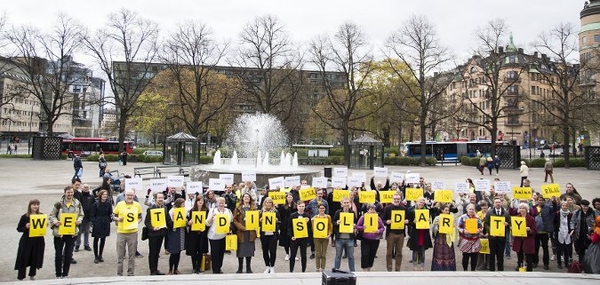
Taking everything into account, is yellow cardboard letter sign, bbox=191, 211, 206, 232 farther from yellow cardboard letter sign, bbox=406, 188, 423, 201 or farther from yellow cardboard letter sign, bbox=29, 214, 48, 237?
yellow cardboard letter sign, bbox=406, 188, 423, 201

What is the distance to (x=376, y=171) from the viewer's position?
16266mm

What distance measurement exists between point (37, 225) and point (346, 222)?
621 centimetres

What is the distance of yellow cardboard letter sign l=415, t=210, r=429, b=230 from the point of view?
30.1 ft

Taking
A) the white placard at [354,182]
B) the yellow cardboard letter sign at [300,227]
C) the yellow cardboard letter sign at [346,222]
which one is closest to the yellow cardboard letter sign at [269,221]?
the yellow cardboard letter sign at [300,227]

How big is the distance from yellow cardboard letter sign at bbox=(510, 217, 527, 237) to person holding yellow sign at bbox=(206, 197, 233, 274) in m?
6.39

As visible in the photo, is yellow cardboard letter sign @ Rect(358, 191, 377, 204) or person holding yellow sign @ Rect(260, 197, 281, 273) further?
yellow cardboard letter sign @ Rect(358, 191, 377, 204)

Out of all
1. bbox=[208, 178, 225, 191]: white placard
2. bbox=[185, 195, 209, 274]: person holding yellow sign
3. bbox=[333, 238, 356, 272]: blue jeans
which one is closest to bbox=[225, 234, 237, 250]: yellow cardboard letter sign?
bbox=[185, 195, 209, 274]: person holding yellow sign

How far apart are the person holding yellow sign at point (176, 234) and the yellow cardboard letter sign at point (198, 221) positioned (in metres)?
0.20

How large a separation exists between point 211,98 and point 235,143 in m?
14.6

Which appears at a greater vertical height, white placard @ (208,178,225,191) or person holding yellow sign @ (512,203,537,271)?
white placard @ (208,178,225,191)

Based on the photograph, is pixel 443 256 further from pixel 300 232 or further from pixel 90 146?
pixel 90 146

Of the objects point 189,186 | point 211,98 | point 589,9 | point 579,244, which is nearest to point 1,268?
point 189,186

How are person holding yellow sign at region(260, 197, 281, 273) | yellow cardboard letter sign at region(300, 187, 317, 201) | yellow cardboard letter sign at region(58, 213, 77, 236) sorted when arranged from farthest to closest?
yellow cardboard letter sign at region(300, 187, 317, 201) → person holding yellow sign at region(260, 197, 281, 273) → yellow cardboard letter sign at region(58, 213, 77, 236)

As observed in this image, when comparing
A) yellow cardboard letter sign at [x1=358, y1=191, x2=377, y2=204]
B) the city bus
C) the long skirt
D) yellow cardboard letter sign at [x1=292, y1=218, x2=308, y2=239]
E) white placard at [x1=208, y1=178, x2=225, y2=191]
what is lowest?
the long skirt
